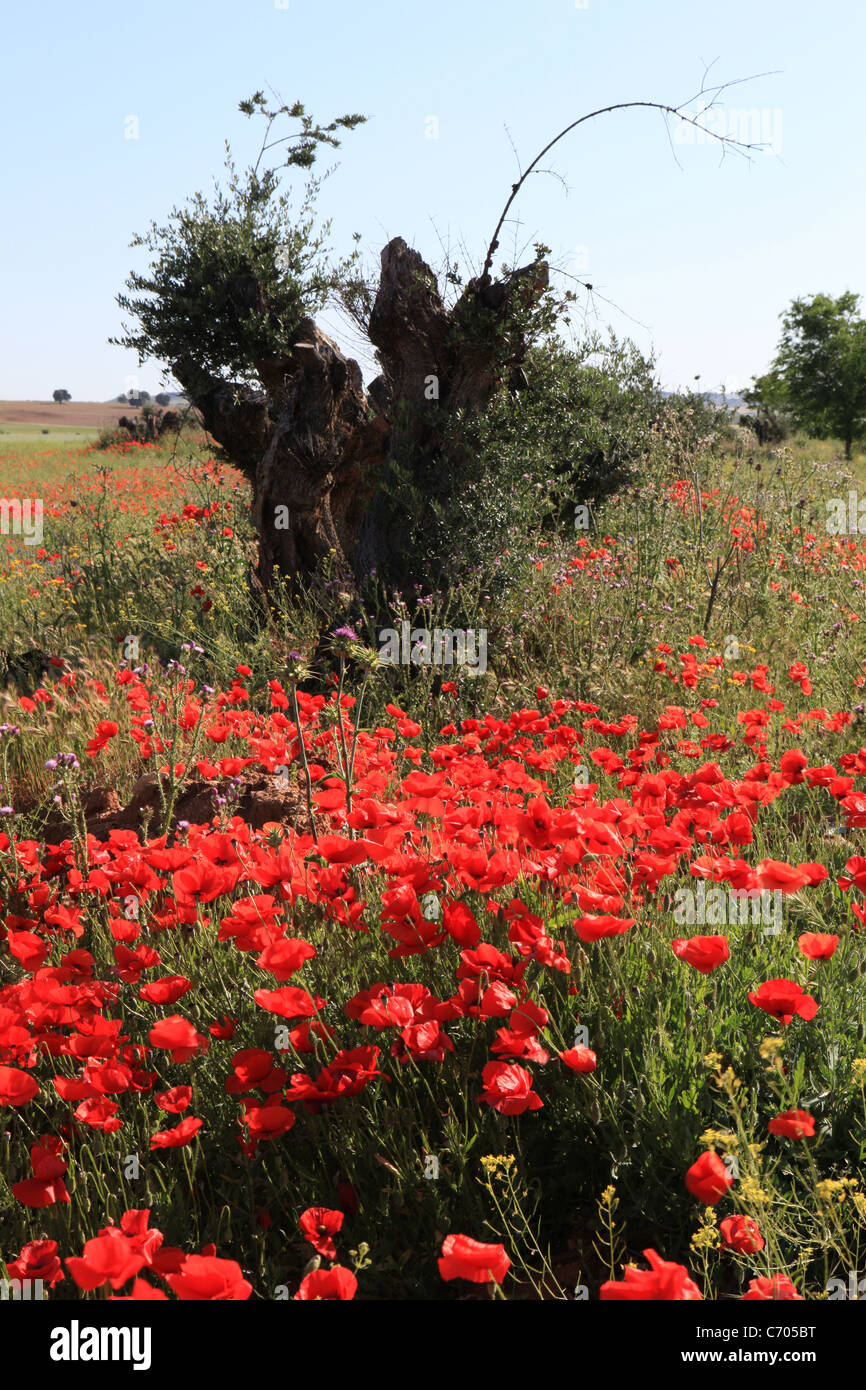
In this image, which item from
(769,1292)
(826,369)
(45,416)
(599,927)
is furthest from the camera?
(45,416)

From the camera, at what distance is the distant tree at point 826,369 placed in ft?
95.6

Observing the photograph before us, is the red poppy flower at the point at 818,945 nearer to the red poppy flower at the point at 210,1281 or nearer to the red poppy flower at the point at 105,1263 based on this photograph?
the red poppy flower at the point at 210,1281

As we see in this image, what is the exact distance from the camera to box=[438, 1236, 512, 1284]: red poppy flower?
46.4 inches

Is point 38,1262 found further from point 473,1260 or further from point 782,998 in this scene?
point 782,998

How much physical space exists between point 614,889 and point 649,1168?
26.8 inches

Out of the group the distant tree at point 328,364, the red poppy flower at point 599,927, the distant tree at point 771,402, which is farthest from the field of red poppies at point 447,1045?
the distant tree at point 771,402

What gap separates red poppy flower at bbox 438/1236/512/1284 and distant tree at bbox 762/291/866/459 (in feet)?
104

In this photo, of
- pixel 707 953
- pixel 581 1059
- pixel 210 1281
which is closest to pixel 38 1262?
pixel 210 1281

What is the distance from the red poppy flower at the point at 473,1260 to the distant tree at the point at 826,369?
31.7m

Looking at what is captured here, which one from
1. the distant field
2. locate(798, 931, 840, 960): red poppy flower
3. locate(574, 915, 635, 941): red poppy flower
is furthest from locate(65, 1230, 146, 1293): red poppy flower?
the distant field

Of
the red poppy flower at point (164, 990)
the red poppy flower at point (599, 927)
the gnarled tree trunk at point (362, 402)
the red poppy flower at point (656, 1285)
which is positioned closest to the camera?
the red poppy flower at point (656, 1285)

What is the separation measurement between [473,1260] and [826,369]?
3308 centimetres

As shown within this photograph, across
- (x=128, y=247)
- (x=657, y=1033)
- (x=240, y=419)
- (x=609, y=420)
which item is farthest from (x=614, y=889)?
(x=609, y=420)

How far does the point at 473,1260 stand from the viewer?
119 centimetres
